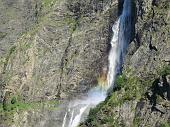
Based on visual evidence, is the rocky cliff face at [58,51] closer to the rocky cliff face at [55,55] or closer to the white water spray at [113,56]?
the rocky cliff face at [55,55]

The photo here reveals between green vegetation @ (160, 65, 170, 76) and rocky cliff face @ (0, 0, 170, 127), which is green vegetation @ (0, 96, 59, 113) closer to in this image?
rocky cliff face @ (0, 0, 170, 127)

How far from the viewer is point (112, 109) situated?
9681 cm

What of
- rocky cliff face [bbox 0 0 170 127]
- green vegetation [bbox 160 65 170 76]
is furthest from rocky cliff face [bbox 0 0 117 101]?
green vegetation [bbox 160 65 170 76]

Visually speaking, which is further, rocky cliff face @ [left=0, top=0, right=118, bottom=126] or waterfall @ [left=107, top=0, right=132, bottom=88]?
rocky cliff face @ [left=0, top=0, right=118, bottom=126]

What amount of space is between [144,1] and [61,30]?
25389 mm

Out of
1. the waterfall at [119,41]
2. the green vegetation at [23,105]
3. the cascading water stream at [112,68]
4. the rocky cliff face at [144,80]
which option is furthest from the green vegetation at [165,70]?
the green vegetation at [23,105]

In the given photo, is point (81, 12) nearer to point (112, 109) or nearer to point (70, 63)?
point (70, 63)

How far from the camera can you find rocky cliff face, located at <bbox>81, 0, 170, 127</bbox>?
91.3 m

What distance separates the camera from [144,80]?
3846 inches

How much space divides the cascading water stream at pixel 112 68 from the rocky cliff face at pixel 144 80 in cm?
807

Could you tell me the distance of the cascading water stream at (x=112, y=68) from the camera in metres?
112

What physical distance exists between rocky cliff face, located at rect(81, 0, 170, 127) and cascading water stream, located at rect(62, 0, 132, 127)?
807cm

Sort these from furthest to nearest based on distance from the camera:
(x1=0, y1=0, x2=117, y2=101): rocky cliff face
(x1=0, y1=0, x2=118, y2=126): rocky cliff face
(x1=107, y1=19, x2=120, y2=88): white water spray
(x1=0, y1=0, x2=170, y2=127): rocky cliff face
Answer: (x1=0, y1=0, x2=117, y2=101): rocky cliff face, (x1=0, y1=0, x2=118, y2=126): rocky cliff face, (x1=107, y1=19, x2=120, y2=88): white water spray, (x1=0, y1=0, x2=170, y2=127): rocky cliff face

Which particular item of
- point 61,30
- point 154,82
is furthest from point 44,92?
point 154,82
